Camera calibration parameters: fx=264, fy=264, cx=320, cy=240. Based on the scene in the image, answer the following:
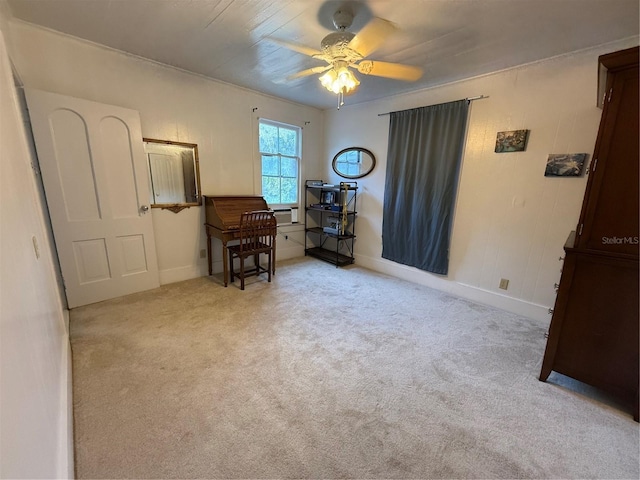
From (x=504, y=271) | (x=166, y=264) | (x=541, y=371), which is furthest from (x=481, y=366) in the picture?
(x=166, y=264)

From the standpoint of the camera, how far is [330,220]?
425 cm

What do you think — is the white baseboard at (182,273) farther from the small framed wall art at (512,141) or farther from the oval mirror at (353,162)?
the small framed wall art at (512,141)

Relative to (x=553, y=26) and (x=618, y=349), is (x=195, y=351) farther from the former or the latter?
(x=553, y=26)

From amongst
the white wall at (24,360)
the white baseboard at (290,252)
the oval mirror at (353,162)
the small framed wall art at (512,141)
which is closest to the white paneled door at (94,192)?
the white wall at (24,360)

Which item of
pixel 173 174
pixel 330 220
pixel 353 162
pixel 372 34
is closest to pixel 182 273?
pixel 173 174

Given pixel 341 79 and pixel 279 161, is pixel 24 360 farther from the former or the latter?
pixel 279 161

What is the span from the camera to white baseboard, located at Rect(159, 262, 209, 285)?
3225 millimetres

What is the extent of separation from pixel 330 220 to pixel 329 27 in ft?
8.52

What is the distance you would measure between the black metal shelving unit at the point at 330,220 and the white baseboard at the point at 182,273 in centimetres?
175

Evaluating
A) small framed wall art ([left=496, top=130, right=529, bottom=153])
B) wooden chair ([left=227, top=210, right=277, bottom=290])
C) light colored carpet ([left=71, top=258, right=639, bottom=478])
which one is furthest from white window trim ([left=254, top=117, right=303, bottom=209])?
small framed wall art ([left=496, top=130, right=529, bottom=153])

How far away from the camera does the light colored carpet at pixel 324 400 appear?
1.27 metres

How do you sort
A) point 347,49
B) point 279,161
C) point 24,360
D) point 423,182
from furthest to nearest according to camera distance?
point 279,161
point 423,182
point 347,49
point 24,360

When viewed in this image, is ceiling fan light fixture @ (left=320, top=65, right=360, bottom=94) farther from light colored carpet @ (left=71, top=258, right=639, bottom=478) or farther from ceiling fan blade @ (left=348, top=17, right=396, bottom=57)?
light colored carpet @ (left=71, top=258, right=639, bottom=478)

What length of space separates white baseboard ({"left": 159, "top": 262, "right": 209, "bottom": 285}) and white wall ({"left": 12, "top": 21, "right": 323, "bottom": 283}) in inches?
0.4
